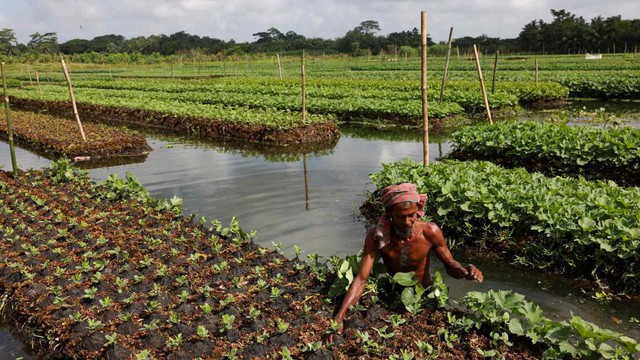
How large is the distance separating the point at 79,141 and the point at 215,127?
4756 millimetres

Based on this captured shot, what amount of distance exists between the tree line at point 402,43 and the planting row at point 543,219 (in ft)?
97.0

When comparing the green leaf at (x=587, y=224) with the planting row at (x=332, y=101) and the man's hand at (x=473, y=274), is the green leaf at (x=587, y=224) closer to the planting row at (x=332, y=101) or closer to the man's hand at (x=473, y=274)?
the man's hand at (x=473, y=274)

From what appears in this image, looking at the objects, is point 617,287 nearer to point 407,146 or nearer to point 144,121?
point 407,146

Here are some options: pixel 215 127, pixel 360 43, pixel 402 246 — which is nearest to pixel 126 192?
pixel 402 246

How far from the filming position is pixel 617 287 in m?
6.20

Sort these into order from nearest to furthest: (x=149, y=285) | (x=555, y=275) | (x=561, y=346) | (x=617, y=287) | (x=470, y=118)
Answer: (x=561, y=346) < (x=149, y=285) < (x=617, y=287) < (x=555, y=275) < (x=470, y=118)

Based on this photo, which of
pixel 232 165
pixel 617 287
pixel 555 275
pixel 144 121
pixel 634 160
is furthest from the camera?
pixel 144 121

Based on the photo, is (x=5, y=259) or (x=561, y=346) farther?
(x=5, y=259)

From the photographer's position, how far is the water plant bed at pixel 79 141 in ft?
51.6

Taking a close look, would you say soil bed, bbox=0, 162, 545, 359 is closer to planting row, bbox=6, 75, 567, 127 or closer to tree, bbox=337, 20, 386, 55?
planting row, bbox=6, 75, 567, 127

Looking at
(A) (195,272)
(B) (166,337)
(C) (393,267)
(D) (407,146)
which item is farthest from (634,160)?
(B) (166,337)

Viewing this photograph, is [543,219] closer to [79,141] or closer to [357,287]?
[357,287]

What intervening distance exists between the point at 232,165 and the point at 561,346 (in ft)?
37.2

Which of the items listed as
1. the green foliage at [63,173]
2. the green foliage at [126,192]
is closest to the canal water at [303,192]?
the green foliage at [126,192]
